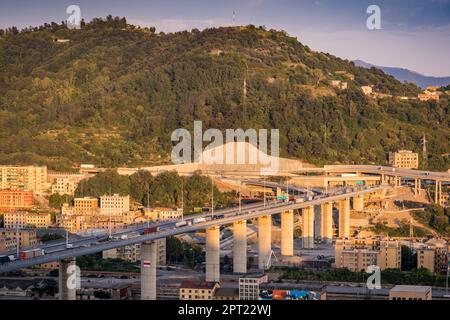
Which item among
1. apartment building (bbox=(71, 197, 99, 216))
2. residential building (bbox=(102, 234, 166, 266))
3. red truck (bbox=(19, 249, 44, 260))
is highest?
apartment building (bbox=(71, 197, 99, 216))

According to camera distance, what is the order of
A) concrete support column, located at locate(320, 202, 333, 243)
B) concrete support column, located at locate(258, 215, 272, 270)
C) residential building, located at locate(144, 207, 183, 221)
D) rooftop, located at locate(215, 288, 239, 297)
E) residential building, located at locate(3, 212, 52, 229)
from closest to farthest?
rooftop, located at locate(215, 288, 239, 297)
concrete support column, located at locate(258, 215, 272, 270)
residential building, located at locate(144, 207, 183, 221)
residential building, located at locate(3, 212, 52, 229)
concrete support column, located at locate(320, 202, 333, 243)

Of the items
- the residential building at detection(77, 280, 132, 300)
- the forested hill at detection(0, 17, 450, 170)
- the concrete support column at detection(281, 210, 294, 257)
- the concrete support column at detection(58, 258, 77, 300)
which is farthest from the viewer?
the forested hill at detection(0, 17, 450, 170)

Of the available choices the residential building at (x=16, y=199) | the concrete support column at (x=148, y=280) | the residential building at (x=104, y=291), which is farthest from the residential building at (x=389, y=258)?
the residential building at (x=16, y=199)

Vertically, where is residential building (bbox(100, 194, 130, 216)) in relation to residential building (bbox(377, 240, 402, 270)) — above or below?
above

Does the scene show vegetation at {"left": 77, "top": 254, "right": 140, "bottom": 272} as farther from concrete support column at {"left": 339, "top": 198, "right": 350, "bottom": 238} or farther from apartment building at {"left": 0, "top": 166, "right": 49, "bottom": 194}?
apartment building at {"left": 0, "top": 166, "right": 49, "bottom": 194}

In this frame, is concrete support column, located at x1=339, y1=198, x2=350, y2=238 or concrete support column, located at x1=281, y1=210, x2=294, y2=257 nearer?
concrete support column, located at x1=281, y1=210, x2=294, y2=257

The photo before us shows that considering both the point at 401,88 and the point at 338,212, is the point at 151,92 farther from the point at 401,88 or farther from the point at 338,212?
the point at 338,212

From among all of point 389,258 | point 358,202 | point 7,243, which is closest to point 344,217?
point 358,202

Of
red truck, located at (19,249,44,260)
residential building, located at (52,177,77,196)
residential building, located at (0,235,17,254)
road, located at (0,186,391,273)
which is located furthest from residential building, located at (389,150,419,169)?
red truck, located at (19,249,44,260)

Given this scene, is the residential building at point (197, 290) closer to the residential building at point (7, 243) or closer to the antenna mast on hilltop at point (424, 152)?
the residential building at point (7, 243)
